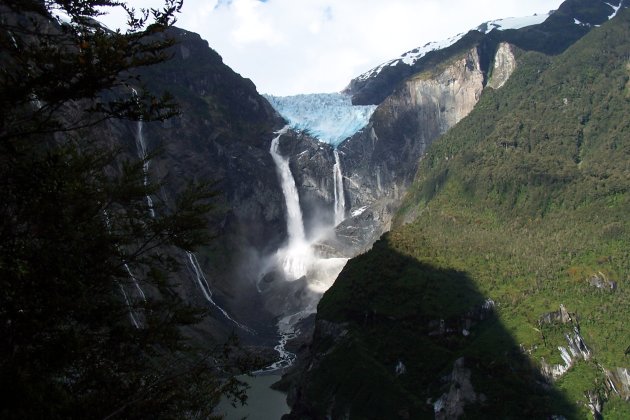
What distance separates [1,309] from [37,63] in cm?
445

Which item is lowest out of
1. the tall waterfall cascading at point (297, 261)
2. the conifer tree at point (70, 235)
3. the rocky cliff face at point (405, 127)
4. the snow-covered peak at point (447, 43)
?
the tall waterfall cascading at point (297, 261)

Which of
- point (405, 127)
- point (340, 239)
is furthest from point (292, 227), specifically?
point (405, 127)

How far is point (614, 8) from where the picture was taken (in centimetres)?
15975

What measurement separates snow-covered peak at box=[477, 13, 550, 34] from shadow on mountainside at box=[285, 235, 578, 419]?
128934mm

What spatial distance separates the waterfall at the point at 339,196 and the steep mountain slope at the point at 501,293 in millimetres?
31020

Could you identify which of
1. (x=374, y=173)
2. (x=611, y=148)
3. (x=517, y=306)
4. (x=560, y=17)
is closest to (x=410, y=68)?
(x=560, y=17)

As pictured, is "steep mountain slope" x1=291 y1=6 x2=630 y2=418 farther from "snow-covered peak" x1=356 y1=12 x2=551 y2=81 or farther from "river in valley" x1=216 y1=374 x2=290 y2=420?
"snow-covered peak" x1=356 y1=12 x2=551 y2=81

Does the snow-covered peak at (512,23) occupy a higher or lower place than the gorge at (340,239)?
higher

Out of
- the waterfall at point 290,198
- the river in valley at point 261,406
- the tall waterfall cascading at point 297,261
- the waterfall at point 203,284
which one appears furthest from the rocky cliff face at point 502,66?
the river in valley at point 261,406

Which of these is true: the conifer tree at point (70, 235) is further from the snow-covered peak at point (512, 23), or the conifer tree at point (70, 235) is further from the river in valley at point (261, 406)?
the snow-covered peak at point (512, 23)

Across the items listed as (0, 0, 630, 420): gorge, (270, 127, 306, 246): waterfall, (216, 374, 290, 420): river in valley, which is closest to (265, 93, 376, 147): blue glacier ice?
(0, 0, 630, 420): gorge

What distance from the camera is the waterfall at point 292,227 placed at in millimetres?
120312

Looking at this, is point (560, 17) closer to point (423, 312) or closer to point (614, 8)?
point (614, 8)

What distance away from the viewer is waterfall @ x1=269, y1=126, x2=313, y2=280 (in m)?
120
